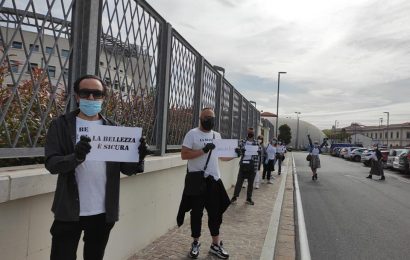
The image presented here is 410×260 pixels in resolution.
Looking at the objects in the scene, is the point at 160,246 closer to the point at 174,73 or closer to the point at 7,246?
the point at 174,73

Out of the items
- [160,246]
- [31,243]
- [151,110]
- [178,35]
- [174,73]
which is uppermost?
[178,35]

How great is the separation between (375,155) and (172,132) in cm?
1747

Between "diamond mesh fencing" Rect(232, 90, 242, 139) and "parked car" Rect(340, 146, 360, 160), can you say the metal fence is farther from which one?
"parked car" Rect(340, 146, 360, 160)

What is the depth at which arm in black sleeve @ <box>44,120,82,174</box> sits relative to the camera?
2.74 metres

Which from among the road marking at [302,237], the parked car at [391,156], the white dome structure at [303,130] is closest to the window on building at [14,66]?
the road marking at [302,237]

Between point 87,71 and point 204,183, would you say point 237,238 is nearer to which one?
point 204,183

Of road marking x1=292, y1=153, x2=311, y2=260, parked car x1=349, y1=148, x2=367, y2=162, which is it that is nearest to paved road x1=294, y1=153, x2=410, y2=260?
road marking x1=292, y1=153, x2=311, y2=260

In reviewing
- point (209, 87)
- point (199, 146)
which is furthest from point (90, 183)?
point (209, 87)

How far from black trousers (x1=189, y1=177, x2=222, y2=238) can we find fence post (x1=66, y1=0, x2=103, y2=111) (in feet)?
7.18

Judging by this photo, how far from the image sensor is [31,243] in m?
3.40

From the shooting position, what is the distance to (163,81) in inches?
252

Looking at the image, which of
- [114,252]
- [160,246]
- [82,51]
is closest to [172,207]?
[160,246]

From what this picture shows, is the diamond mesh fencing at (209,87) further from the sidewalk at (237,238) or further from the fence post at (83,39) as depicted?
the fence post at (83,39)

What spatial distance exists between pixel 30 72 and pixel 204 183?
2.75 m
